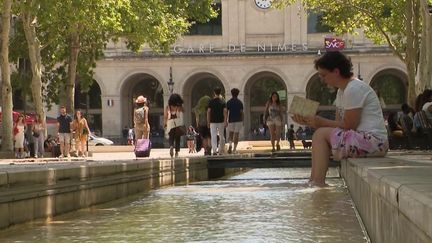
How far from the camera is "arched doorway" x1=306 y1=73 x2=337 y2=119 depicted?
55.5 m

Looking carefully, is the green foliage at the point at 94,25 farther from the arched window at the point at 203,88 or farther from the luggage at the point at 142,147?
the arched window at the point at 203,88

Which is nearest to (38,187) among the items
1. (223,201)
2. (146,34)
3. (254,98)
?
(223,201)

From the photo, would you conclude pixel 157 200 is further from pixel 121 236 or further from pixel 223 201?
pixel 121 236

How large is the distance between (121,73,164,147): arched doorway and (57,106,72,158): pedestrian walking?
30.5 m

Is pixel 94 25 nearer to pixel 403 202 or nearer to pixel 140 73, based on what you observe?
pixel 403 202

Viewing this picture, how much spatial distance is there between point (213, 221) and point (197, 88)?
170ft

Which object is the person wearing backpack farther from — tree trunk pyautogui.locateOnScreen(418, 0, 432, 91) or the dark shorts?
tree trunk pyautogui.locateOnScreen(418, 0, 432, 91)

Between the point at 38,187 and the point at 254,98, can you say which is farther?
the point at 254,98

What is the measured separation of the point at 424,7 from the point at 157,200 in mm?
16188

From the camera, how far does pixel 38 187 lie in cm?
679

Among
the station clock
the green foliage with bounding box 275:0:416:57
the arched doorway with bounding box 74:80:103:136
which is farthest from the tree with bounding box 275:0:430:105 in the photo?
the arched doorway with bounding box 74:80:103:136

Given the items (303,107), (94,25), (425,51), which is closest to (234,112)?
(425,51)

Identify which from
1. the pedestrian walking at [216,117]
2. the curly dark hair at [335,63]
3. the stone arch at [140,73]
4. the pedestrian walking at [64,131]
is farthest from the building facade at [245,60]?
the curly dark hair at [335,63]

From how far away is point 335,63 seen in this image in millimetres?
7531
